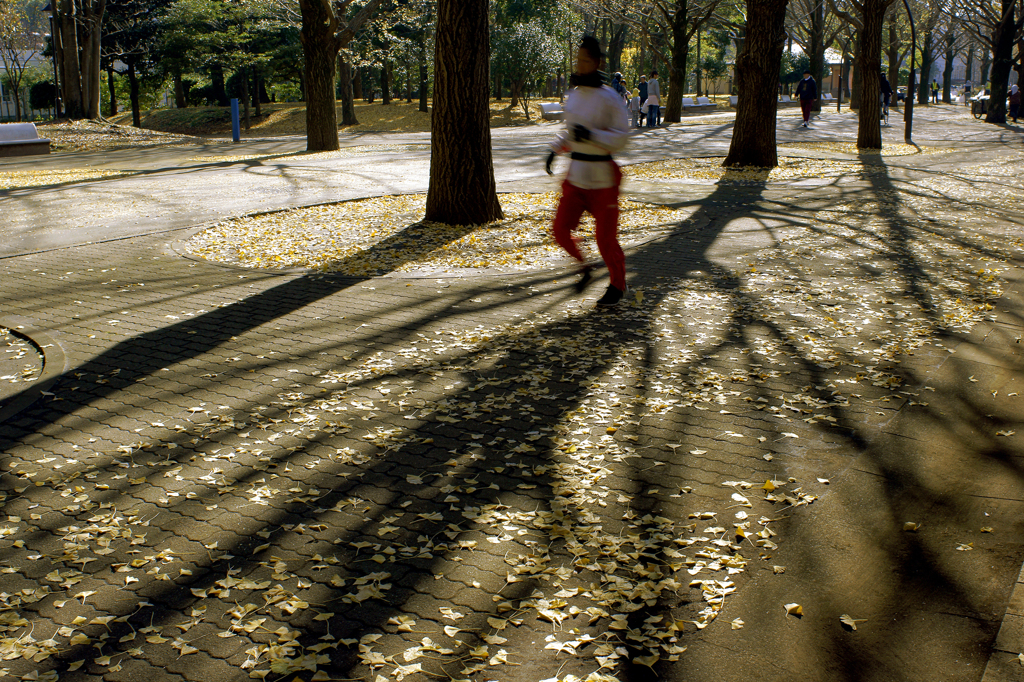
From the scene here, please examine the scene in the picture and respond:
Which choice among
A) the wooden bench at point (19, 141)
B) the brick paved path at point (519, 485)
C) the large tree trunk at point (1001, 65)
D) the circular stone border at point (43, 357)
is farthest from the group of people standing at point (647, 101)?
the circular stone border at point (43, 357)

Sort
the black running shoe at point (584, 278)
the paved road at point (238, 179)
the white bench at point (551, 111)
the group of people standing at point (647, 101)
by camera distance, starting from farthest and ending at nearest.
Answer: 1. the white bench at point (551, 111)
2. the group of people standing at point (647, 101)
3. the paved road at point (238, 179)
4. the black running shoe at point (584, 278)

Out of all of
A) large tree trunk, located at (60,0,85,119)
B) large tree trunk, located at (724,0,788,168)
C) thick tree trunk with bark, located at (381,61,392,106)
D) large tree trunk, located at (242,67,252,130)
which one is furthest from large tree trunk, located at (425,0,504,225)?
thick tree trunk with bark, located at (381,61,392,106)

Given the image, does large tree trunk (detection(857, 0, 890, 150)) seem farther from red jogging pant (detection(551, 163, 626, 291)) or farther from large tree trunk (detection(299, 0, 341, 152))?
red jogging pant (detection(551, 163, 626, 291))

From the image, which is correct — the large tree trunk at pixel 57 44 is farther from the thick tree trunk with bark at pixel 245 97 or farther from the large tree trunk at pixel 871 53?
the large tree trunk at pixel 871 53

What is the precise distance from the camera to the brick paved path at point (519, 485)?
9.23 feet

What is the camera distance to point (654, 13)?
3656 cm

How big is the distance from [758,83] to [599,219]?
10308mm

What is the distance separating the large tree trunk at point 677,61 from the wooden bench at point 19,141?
899 inches

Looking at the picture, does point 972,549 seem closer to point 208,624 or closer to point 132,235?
point 208,624

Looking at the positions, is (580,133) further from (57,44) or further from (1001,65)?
(57,44)

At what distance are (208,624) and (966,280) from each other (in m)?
7.29

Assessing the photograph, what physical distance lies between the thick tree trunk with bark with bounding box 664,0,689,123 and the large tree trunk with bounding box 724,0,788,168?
1787 centimetres

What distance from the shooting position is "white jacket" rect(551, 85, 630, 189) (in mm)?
6242

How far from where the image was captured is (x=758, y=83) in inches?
601
